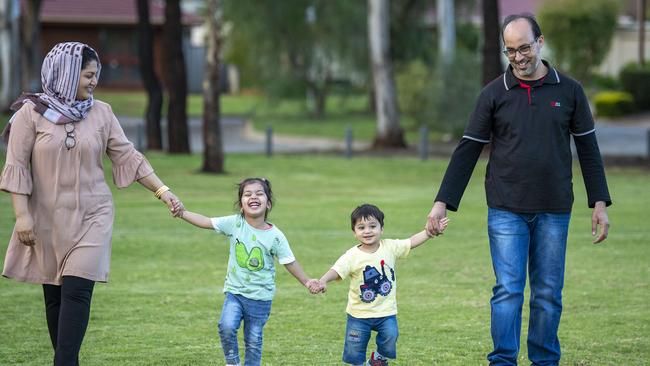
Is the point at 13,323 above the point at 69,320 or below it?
below

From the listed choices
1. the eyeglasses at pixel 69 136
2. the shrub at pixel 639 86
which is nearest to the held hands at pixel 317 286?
the eyeglasses at pixel 69 136

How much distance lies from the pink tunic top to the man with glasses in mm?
1906

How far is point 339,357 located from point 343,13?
34.0 m

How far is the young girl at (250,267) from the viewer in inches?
276

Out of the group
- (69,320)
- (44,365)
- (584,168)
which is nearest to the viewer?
(69,320)

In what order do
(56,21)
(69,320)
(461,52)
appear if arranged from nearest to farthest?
(69,320) < (461,52) < (56,21)

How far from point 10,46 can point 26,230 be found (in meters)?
36.8

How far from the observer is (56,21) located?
57594mm

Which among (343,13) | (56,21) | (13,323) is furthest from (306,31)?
(13,323)

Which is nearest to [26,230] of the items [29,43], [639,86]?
[29,43]

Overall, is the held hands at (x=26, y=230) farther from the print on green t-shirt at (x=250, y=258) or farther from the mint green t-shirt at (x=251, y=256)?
the print on green t-shirt at (x=250, y=258)

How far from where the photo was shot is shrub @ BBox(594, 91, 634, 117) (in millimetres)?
44938

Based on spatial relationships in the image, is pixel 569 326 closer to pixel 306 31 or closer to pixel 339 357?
pixel 339 357

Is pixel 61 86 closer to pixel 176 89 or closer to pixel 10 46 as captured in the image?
pixel 176 89
